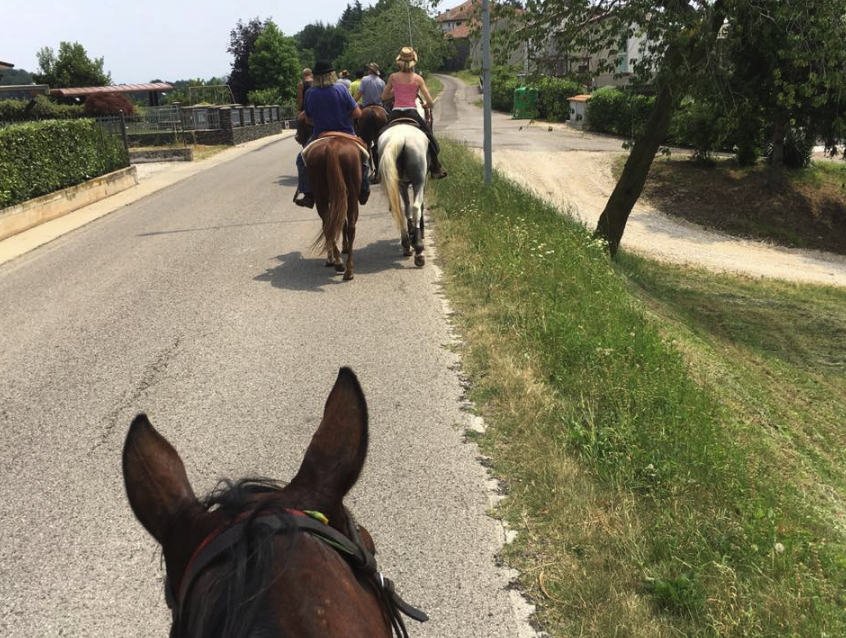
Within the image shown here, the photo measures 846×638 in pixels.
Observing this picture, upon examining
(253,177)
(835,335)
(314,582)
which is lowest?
(835,335)

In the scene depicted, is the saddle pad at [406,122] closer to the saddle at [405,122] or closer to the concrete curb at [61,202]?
the saddle at [405,122]

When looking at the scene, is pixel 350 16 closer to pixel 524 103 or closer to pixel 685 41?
pixel 524 103

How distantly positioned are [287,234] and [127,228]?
367cm

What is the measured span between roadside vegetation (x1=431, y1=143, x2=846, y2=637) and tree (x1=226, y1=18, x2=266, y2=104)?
5856 cm

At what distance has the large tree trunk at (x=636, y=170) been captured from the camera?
1367 centimetres

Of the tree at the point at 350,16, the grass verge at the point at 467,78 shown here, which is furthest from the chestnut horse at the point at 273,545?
the tree at the point at 350,16

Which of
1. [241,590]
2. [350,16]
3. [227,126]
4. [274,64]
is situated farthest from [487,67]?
[350,16]

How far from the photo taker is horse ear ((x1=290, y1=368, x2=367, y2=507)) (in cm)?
170

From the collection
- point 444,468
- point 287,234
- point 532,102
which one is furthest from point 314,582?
point 532,102

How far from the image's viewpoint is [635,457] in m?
4.36

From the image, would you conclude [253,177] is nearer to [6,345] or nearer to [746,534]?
[6,345]

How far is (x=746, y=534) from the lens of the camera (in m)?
3.61

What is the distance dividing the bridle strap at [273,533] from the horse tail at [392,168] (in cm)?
780

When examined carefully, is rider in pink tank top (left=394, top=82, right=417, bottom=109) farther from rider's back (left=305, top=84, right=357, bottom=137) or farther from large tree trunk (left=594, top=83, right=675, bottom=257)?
large tree trunk (left=594, top=83, right=675, bottom=257)
